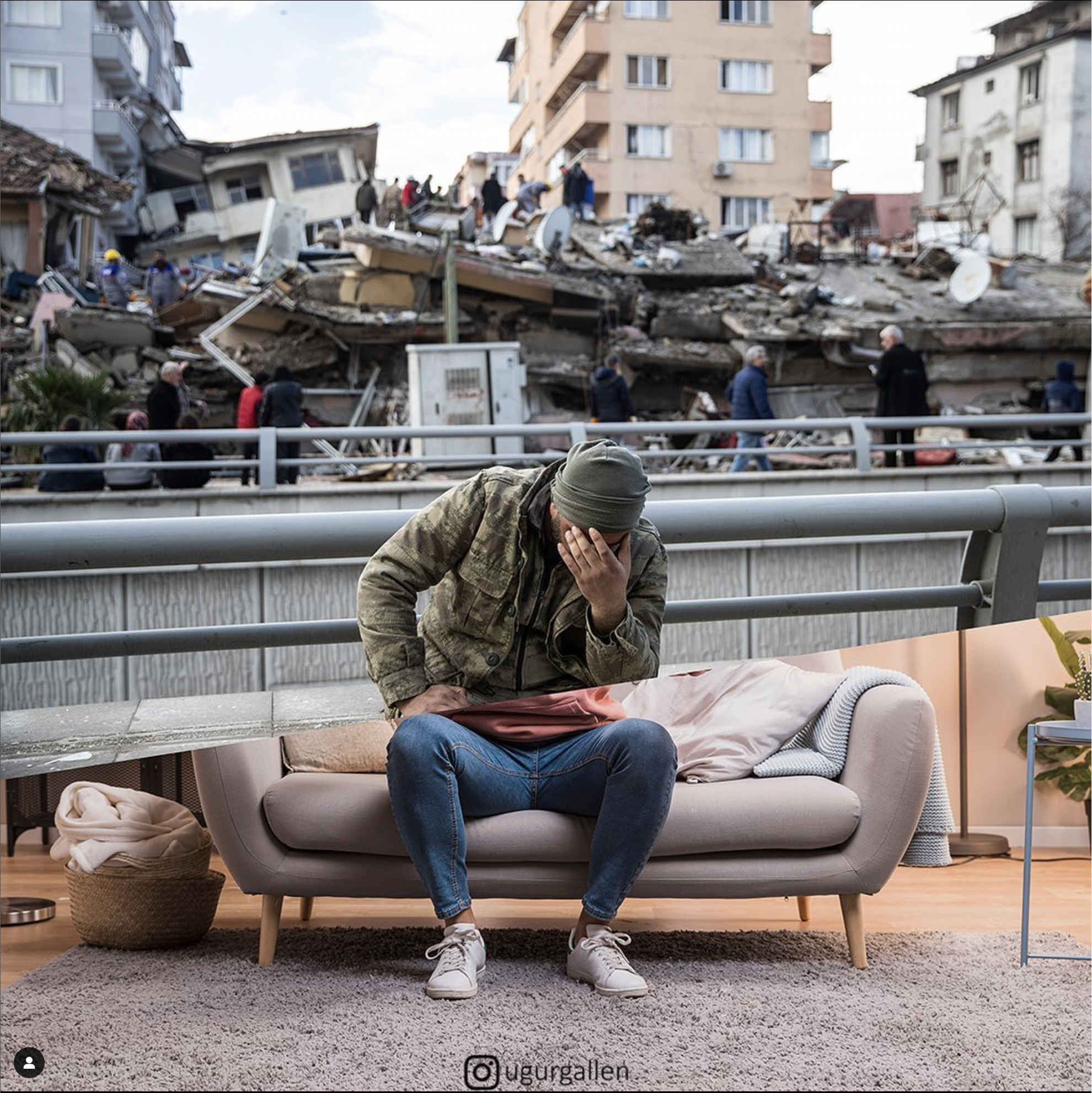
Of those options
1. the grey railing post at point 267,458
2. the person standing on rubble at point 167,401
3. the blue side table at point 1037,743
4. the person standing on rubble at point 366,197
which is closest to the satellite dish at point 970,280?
the person standing on rubble at point 167,401

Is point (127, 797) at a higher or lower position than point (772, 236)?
lower

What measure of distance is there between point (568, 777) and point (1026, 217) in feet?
14.1

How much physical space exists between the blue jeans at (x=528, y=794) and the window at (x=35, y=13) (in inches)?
74.1

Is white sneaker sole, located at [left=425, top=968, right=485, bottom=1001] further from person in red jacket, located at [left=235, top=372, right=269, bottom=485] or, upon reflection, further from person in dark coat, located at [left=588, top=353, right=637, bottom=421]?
person in dark coat, located at [left=588, top=353, right=637, bottom=421]

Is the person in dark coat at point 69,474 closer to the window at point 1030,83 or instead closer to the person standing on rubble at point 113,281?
the person standing on rubble at point 113,281

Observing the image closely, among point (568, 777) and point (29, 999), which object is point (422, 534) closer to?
point (568, 777)

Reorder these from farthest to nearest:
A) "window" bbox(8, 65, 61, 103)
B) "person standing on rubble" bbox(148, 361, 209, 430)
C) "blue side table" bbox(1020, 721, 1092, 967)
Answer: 1. "person standing on rubble" bbox(148, 361, 209, 430)
2. "window" bbox(8, 65, 61, 103)
3. "blue side table" bbox(1020, 721, 1092, 967)

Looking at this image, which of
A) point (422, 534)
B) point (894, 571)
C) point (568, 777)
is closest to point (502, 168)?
point (894, 571)

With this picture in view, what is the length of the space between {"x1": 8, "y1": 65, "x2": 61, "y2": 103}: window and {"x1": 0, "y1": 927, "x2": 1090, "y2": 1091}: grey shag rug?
176cm

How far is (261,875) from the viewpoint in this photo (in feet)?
2.17

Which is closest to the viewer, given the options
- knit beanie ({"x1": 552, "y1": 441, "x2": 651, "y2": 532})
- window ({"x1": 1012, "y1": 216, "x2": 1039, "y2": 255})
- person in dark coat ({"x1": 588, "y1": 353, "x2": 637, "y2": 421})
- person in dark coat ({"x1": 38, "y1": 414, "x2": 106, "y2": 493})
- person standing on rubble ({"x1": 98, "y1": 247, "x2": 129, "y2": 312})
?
knit beanie ({"x1": 552, "y1": 441, "x2": 651, "y2": 532})

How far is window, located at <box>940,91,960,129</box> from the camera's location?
1.51m

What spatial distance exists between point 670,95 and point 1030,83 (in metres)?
0.74

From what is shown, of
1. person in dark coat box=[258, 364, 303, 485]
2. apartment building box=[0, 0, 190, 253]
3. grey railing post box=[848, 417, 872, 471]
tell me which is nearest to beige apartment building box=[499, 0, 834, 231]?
apartment building box=[0, 0, 190, 253]
